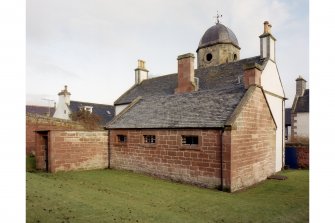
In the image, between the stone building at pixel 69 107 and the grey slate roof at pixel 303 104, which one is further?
the stone building at pixel 69 107

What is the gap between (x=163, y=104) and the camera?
17484 mm

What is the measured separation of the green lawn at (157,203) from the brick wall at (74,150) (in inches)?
71.4

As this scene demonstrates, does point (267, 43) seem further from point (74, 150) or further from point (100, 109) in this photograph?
point (100, 109)

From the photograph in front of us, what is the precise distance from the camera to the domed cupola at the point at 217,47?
29.7 metres

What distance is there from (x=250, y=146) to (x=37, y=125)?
59.2 feet

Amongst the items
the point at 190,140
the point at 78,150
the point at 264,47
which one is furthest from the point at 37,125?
the point at 264,47

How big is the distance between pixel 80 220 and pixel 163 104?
39.1 ft

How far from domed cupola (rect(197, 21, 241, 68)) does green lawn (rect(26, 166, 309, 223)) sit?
1981cm

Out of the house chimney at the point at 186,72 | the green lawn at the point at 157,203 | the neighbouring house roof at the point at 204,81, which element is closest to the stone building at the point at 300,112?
the neighbouring house roof at the point at 204,81

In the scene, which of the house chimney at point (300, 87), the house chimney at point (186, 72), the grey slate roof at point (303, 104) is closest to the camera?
the house chimney at point (186, 72)

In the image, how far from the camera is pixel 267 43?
65.6 feet

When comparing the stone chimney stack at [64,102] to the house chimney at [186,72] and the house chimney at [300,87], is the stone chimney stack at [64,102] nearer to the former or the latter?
the house chimney at [186,72]

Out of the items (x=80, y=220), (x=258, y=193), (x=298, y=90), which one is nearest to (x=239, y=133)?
(x=258, y=193)

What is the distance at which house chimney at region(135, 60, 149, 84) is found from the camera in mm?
31828
